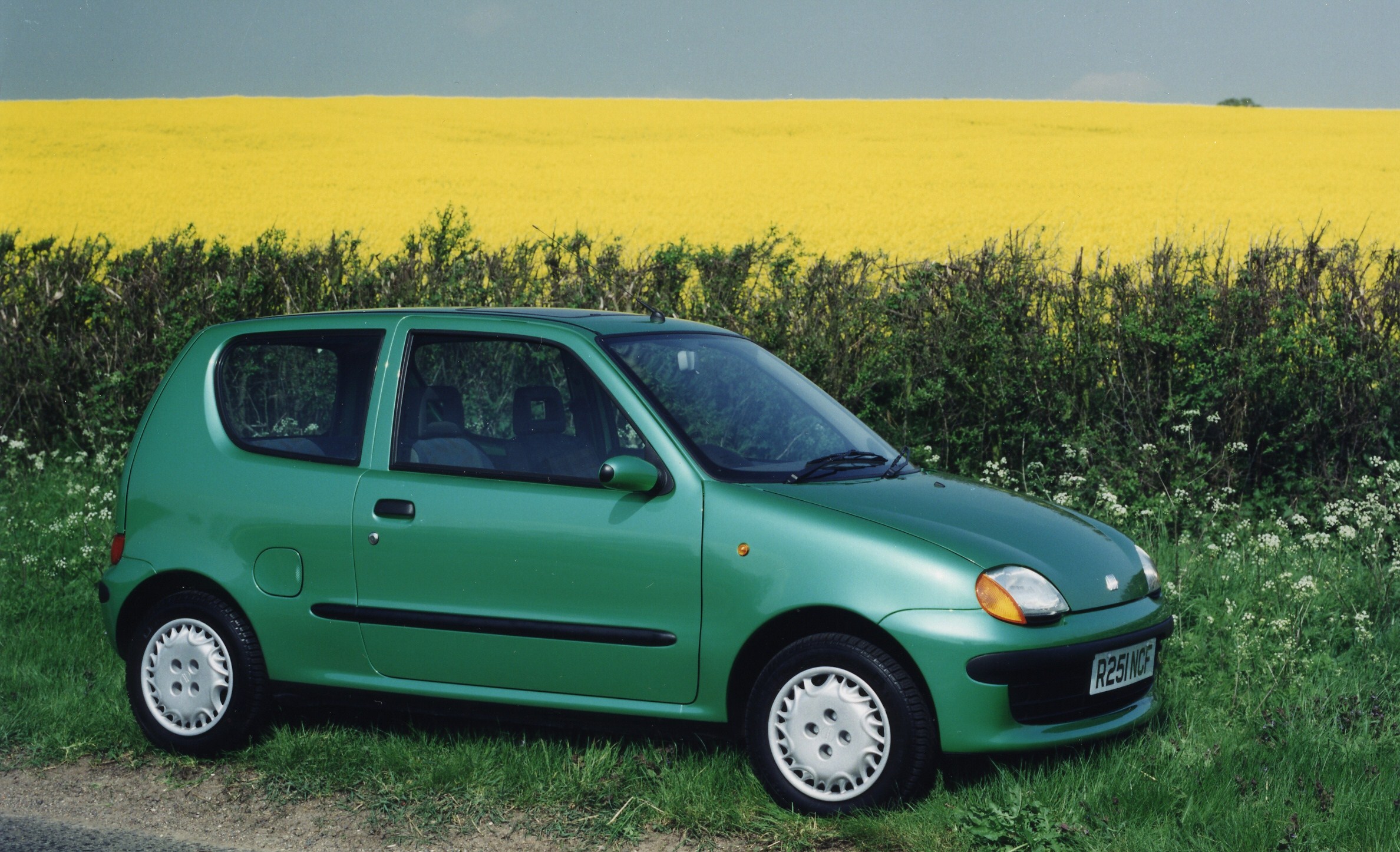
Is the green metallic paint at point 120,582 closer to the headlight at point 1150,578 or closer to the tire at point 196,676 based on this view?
the tire at point 196,676

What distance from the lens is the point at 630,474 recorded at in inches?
183

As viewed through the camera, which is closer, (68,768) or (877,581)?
(877,581)

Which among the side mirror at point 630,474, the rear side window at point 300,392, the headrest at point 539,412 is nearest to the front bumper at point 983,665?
the side mirror at point 630,474

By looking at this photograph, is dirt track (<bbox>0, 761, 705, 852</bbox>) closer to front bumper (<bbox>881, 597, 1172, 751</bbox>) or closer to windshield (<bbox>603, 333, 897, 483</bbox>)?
front bumper (<bbox>881, 597, 1172, 751</bbox>)

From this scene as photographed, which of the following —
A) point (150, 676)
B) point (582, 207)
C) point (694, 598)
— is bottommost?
point (150, 676)

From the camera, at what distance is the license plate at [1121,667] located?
457 cm

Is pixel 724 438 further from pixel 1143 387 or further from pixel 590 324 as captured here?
pixel 1143 387

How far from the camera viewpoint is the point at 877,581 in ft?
14.5

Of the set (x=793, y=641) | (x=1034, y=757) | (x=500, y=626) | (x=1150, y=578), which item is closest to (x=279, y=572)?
(x=500, y=626)

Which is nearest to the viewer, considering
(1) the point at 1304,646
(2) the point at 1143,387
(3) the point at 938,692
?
(3) the point at 938,692

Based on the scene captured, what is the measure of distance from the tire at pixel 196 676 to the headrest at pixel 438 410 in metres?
1.06

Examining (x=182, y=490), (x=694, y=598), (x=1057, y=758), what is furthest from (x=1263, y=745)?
(x=182, y=490)

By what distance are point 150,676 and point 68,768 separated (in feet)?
1.50

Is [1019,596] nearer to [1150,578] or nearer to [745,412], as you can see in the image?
[1150,578]
